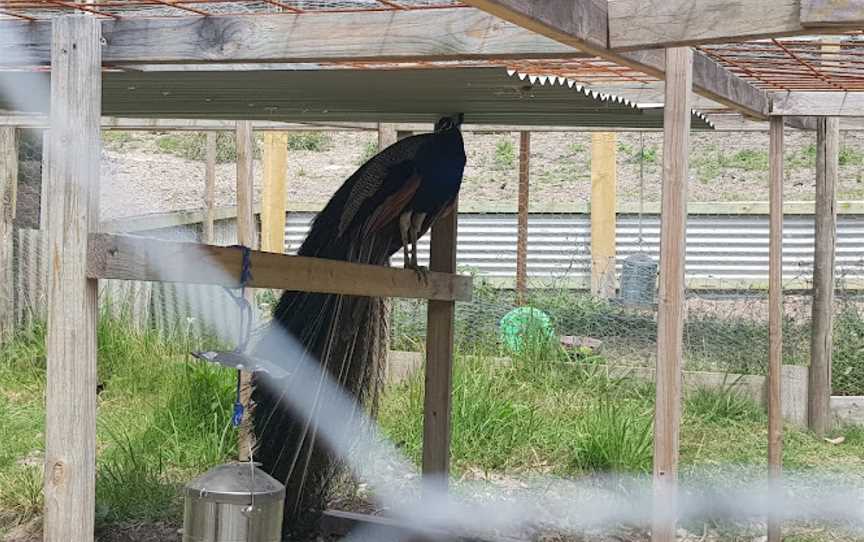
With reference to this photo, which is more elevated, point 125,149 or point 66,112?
point 125,149

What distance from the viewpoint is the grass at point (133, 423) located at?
5.45 m

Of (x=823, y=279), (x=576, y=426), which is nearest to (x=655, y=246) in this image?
(x=823, y=279)

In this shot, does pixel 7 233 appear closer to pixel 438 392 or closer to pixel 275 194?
pixel 275 194

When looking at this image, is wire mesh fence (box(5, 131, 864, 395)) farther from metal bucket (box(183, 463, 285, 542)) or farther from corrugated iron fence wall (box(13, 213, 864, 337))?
metal bucket (box(183, 463, 285, 542))

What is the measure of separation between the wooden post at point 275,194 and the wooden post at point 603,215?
2058 millimetres

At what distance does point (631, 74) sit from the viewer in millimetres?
4973

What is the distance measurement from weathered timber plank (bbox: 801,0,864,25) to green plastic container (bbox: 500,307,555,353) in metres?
4.49

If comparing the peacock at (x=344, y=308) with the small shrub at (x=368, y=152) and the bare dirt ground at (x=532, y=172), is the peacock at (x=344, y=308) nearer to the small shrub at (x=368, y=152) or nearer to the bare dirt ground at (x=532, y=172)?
the small shrub at (x=368, y=152)

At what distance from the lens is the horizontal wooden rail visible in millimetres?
2912

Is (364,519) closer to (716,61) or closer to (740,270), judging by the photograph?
(716,61)

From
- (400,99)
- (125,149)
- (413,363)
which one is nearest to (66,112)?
(400,99)

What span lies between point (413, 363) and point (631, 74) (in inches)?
109

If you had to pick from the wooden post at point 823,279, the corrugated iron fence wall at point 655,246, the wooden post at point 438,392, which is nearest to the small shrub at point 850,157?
the corrugated iron fence wall at point 655,246

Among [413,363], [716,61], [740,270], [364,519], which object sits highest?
[716,61]
